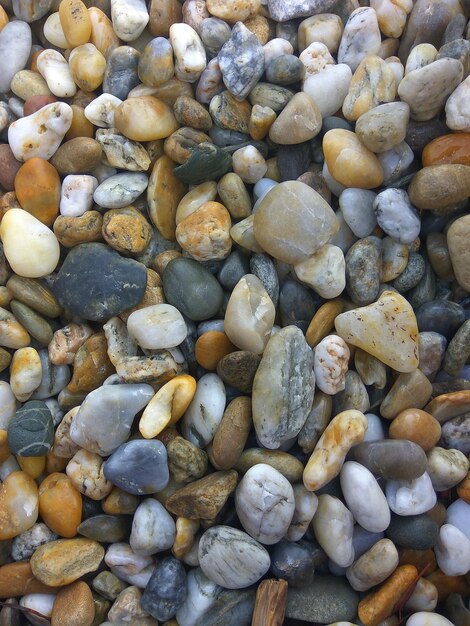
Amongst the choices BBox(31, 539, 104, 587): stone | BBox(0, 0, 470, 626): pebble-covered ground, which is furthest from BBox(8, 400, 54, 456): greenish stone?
BBox(31, 539, 104, 587): stone

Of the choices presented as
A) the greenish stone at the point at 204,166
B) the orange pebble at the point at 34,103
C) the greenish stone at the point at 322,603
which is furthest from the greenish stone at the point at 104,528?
the orange pebble at the point at 34,103

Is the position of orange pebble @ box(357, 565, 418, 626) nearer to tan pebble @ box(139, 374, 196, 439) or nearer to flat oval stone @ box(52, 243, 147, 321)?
tan pebble @ box(139, 374, 196, 439)

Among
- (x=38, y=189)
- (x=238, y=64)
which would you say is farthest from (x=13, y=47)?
(x=238, y=64)

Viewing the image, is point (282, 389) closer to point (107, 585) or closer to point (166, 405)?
point (166, 405)

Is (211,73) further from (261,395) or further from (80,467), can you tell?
(80,467)

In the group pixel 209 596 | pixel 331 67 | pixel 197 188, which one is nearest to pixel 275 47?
pixel 331 67

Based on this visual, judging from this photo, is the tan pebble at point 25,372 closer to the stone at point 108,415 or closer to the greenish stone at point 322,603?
the stone at point 108,415
